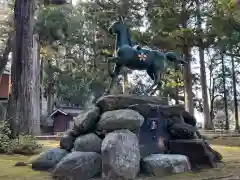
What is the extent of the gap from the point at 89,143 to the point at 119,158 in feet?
3.53

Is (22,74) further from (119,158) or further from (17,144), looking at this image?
(119,158)

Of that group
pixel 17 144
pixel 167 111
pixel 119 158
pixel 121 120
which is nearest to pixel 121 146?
pixel 119 158

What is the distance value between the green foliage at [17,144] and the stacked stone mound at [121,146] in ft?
Result: 8.41

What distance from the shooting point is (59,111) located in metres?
29.5

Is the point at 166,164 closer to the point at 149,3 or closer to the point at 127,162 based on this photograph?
the point at 127,162

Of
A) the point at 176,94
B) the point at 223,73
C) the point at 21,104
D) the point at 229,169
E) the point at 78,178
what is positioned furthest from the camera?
the point at 223,73

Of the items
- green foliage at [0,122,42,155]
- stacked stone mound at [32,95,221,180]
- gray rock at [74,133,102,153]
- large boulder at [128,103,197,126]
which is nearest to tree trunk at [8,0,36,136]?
green foliage at [0,122,42,155]

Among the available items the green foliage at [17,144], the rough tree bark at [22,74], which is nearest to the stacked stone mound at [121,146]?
the green foliage at [17,144]

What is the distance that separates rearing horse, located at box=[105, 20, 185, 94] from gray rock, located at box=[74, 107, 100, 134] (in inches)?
39.5

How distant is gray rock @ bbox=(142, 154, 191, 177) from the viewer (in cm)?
557

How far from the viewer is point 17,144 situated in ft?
29.6

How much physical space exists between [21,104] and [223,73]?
2264cm

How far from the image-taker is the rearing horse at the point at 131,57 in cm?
679

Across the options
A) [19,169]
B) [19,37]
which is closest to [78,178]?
[19,169]
